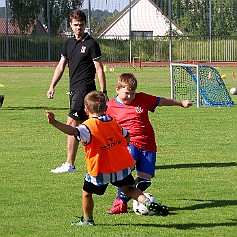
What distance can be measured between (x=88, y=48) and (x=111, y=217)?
11.6 feet

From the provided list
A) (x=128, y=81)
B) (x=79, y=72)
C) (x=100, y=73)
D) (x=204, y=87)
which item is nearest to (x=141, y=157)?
(x=128, y=81)

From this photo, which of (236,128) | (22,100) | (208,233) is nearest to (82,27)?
(208,233)

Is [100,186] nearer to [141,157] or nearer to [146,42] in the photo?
[141,157]

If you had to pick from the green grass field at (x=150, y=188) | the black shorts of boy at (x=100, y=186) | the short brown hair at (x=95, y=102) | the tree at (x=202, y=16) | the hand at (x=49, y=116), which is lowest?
the green grass field at (x=150, y=188)

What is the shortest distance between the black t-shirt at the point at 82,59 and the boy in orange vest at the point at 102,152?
359 cm

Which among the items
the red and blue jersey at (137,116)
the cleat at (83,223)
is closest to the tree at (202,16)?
the red and blue jersey at (137,116)

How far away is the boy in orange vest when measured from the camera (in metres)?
7.47

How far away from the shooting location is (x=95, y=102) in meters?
7.45

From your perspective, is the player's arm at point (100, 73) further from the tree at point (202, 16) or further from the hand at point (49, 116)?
the tree at point (202, 16)

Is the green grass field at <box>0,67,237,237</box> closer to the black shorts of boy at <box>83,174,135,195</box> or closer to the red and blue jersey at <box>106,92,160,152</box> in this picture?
the black shorts of boy at <box>83,174,135,195</box>

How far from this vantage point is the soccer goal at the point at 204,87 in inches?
829

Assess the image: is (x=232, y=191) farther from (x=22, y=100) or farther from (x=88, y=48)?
(x=22, y=100)

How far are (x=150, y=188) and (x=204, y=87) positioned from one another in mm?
11824

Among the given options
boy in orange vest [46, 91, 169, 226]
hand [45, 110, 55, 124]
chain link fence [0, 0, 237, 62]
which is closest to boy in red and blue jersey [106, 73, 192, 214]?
boy in orange vest [46, 91, 169, 226]
